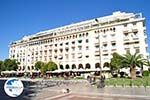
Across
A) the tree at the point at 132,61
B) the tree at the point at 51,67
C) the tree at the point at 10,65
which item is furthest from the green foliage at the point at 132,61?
the tree at the point at 10,65

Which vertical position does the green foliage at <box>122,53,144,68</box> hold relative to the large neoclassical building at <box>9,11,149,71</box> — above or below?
below

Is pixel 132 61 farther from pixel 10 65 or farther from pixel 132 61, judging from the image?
pixel 10 65

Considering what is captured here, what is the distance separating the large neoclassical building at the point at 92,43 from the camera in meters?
64.2

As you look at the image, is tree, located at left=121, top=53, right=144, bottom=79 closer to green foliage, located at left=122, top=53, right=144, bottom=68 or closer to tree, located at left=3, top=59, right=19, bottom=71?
green foliage, located at left=122, top=53, right=144, bottom=68

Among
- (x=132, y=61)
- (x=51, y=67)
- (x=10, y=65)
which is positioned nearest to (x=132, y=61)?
(x=132, y=61)

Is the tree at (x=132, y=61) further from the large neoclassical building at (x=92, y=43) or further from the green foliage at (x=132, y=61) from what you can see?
the large neoclassical building at (x=92, y=43)

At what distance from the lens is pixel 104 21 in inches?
2825

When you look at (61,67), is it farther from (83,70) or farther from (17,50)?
(17,50)

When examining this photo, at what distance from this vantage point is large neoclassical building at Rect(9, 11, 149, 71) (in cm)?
6425

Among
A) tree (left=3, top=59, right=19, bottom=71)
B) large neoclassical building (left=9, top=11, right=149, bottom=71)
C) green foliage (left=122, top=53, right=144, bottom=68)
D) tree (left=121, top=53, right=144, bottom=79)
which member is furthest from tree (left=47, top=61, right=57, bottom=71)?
green foliage (left=122, top=53, right=144, bottom=68)

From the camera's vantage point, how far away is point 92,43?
7262cm

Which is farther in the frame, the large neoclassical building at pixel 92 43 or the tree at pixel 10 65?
the tree at pixel 10 65

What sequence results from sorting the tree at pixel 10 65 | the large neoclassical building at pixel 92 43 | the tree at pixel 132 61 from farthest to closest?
the tree at pixel 10 65 → the large neoclassical building at pixel 92 43 → the tree at pixel 132 61

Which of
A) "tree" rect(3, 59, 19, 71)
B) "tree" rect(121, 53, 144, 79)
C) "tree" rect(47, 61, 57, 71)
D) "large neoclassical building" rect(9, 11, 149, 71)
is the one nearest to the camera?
"tree" rect(121, 53, 144, 79)
